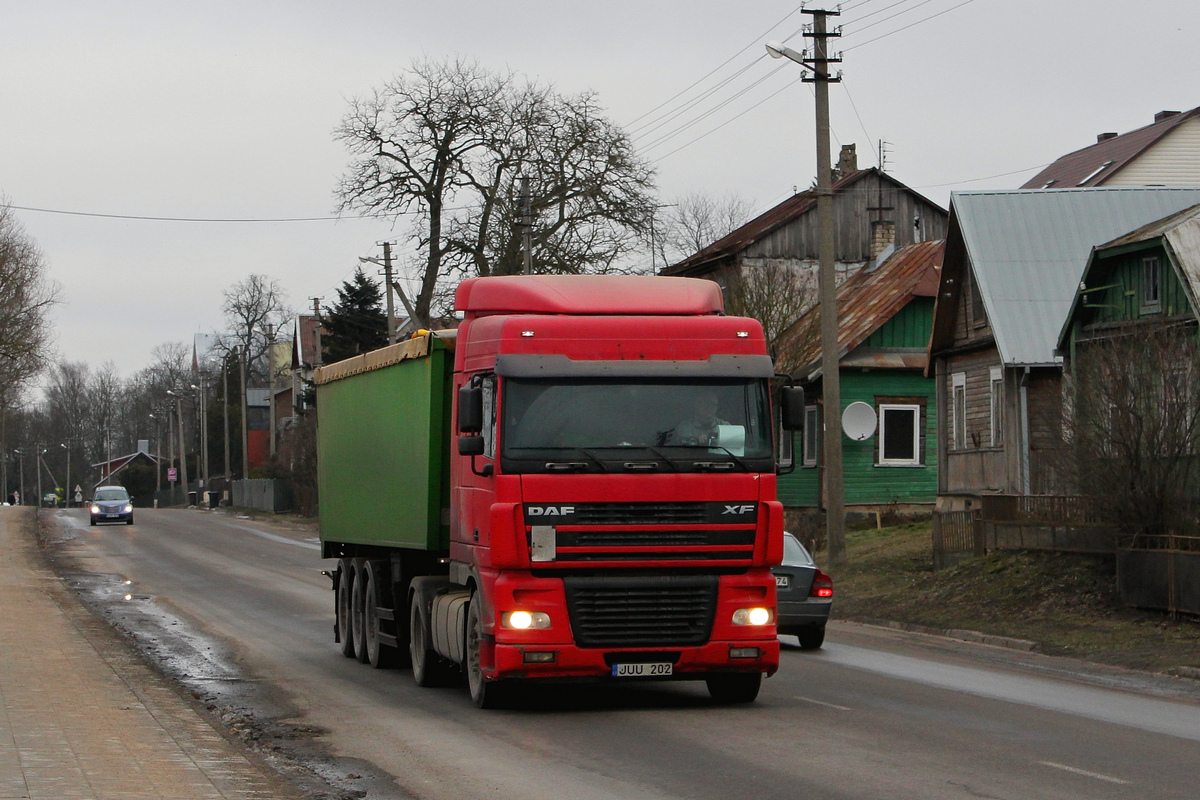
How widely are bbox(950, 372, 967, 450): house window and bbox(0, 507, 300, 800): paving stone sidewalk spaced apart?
21.6 meters

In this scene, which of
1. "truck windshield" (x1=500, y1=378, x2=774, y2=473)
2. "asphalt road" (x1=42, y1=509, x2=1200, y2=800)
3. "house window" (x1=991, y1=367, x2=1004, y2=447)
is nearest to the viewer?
"asphalt road" (x1=42, y1=509, x2=1200, y2=800)

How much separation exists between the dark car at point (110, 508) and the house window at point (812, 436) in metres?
28.2

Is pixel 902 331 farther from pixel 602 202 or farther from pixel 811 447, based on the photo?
pixel 602 202

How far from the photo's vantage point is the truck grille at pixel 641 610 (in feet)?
38.0

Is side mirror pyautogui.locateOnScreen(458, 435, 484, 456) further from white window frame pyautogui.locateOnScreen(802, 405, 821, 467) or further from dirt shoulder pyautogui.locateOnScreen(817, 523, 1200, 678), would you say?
white window frame pyautogui.locateOnScreen(802, 405, 821, 467)

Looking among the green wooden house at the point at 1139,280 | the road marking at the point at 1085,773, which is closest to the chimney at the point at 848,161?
the green wooden house at the point at 1139,280

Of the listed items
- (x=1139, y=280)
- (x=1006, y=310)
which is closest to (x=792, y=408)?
(x=1139, y=280)

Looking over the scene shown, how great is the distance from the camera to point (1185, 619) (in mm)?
17375

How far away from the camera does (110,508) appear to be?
5784 cm

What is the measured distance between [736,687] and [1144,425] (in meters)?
8.23

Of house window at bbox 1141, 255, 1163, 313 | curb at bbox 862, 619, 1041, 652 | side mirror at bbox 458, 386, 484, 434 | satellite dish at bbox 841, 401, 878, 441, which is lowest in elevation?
curb at bbox 862, 619, 1041, 652

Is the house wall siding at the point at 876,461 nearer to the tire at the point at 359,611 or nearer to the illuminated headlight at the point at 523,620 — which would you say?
the tire at the point at 359,611

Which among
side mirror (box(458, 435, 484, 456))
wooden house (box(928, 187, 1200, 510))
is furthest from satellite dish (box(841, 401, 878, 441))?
side mirror (box(458, 435, 484, 456))

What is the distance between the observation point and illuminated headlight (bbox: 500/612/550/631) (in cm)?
1149
